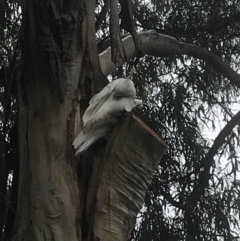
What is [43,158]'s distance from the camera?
5.51 feet

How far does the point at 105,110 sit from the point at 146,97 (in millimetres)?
1700

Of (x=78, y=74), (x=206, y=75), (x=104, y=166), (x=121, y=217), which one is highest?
(x=206, y=75)

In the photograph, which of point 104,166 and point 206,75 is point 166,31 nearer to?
point 206,75

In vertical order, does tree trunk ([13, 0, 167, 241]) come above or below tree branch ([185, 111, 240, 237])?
below

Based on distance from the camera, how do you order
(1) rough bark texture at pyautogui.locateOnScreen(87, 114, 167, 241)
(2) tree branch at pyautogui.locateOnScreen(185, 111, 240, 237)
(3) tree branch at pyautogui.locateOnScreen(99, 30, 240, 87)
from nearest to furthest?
(1) rough bark texture at pyautogui.locateOnScreen(87, 114, 167, 241)
(3) tree branch at pyautogui.locateOnScreen(99, 30, 240, 87)
(2) tree branch at pyautogui.locateOnScreen(185, 111, 240, 237)

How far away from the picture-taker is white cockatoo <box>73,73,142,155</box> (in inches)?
62.5

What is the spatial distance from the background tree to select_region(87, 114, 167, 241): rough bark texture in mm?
68

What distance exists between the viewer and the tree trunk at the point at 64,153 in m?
1.61

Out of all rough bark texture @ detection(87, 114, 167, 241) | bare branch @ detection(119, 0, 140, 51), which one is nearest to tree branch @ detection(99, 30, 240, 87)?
bare branch @ detection(119, 0, 140, 51)

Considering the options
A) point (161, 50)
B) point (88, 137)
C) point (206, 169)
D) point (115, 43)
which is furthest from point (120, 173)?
point (206, 169)

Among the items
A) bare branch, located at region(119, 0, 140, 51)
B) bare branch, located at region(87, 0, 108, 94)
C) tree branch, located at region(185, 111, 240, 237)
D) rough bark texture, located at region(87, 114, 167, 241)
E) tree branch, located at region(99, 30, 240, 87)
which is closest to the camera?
rough bark texture, located at region(87, 114, 167, 241)

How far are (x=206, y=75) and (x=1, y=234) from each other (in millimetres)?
1818

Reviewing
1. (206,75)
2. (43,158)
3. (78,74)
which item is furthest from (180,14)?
(43,158)

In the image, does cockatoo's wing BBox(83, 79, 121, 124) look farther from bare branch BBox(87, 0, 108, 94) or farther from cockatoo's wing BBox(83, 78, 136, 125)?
bare branch BBox(87, 0, 108, 94)
